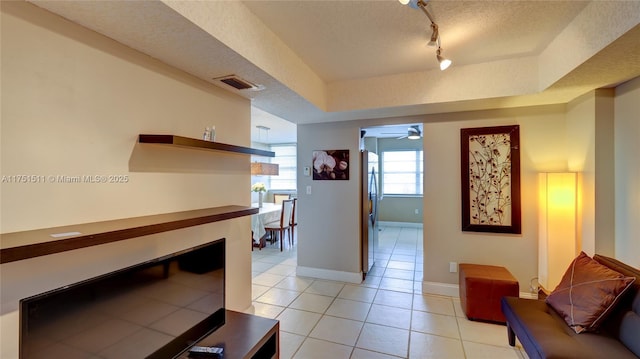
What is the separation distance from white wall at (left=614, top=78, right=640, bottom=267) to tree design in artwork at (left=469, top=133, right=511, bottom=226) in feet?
2.78

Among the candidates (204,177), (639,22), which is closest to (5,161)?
(204,177)

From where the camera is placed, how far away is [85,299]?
112 cm

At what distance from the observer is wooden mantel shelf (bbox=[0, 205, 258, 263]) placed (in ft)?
3.15

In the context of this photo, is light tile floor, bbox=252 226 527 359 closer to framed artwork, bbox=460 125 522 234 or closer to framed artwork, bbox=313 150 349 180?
framed artwork, bbox=460 125 522 234

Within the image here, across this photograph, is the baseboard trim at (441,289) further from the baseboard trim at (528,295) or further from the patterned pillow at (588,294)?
the patterned pillow at (588,294)

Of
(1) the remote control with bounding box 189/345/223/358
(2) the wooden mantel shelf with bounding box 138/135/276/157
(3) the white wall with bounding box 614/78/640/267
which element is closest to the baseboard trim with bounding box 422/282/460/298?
(3) the white wall with bounding box 614/78/640/267

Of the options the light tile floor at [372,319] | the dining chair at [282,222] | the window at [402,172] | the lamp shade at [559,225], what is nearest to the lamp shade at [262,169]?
the dining chair at [282,222]

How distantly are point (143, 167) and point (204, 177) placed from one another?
1.67ft

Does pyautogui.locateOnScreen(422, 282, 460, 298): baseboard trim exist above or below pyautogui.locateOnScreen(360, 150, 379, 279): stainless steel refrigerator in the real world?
below

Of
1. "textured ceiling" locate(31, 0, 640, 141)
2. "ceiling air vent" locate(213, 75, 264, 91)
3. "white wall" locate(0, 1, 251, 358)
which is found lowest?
"white wall" locate(0, 1, 251, 358)

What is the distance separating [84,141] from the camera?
1430 mm

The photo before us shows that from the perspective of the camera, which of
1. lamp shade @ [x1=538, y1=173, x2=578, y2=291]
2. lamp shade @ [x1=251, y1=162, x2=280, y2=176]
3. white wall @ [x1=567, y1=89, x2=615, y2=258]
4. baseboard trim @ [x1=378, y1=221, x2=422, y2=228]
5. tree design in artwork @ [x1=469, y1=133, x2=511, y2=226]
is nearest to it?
white wall @ [x1=567, y1=89, x2=615, y2=258]

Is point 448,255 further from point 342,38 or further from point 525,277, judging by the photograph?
point 342,38

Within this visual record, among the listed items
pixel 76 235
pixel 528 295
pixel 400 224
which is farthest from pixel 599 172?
pixel 400 224
